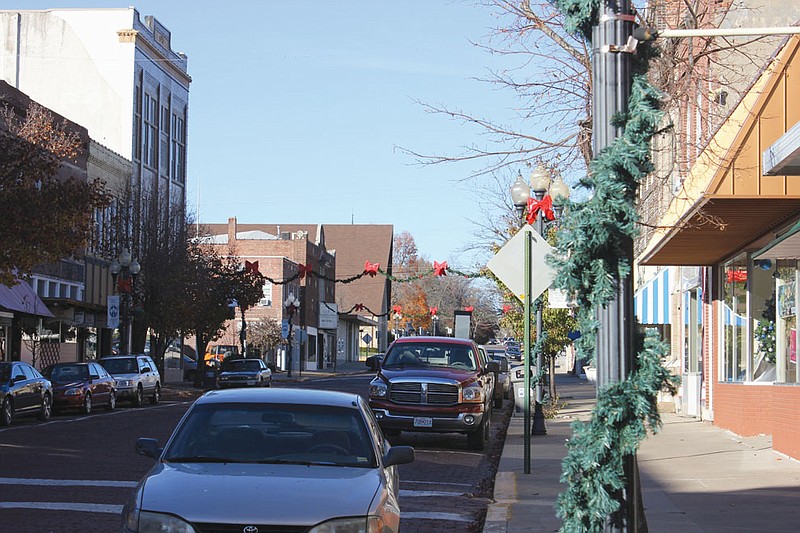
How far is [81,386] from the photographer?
29.7m

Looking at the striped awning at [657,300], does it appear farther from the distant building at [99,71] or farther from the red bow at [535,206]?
the distant building at [99,71]

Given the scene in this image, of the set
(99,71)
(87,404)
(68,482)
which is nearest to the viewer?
(68,482)

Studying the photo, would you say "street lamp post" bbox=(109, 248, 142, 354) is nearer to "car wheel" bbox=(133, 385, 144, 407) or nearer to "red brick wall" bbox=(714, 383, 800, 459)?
"car wheel" bbox=(133, 385, 144, 407)

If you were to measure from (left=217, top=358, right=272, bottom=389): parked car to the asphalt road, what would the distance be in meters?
16.8

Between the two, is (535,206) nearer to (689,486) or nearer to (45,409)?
(689,486)

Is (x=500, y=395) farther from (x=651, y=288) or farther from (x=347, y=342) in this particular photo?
(x=347, y=342)

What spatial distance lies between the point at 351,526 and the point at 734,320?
1556cm

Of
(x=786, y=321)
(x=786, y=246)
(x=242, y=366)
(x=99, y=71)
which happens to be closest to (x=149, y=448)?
(x=786, y=246)

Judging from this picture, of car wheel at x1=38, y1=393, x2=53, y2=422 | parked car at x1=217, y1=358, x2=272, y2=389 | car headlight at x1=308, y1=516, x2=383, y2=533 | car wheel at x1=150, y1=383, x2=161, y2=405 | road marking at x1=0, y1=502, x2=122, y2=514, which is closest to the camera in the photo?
car headlight at x1=308, y1=516, x2=383, y2=533

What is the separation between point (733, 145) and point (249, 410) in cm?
851

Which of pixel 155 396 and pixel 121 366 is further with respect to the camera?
pixel 155 396

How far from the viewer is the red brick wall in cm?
1594

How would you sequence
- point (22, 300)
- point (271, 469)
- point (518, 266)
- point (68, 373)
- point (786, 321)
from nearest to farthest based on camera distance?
point (271, 469), point (518, 266), point (786, 321), point (68, 373), point (22, 300)

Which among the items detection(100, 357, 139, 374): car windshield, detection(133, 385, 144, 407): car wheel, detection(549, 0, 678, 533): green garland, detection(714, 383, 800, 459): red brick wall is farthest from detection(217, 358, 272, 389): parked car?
detection(549, 0, 678, 533): green garland
